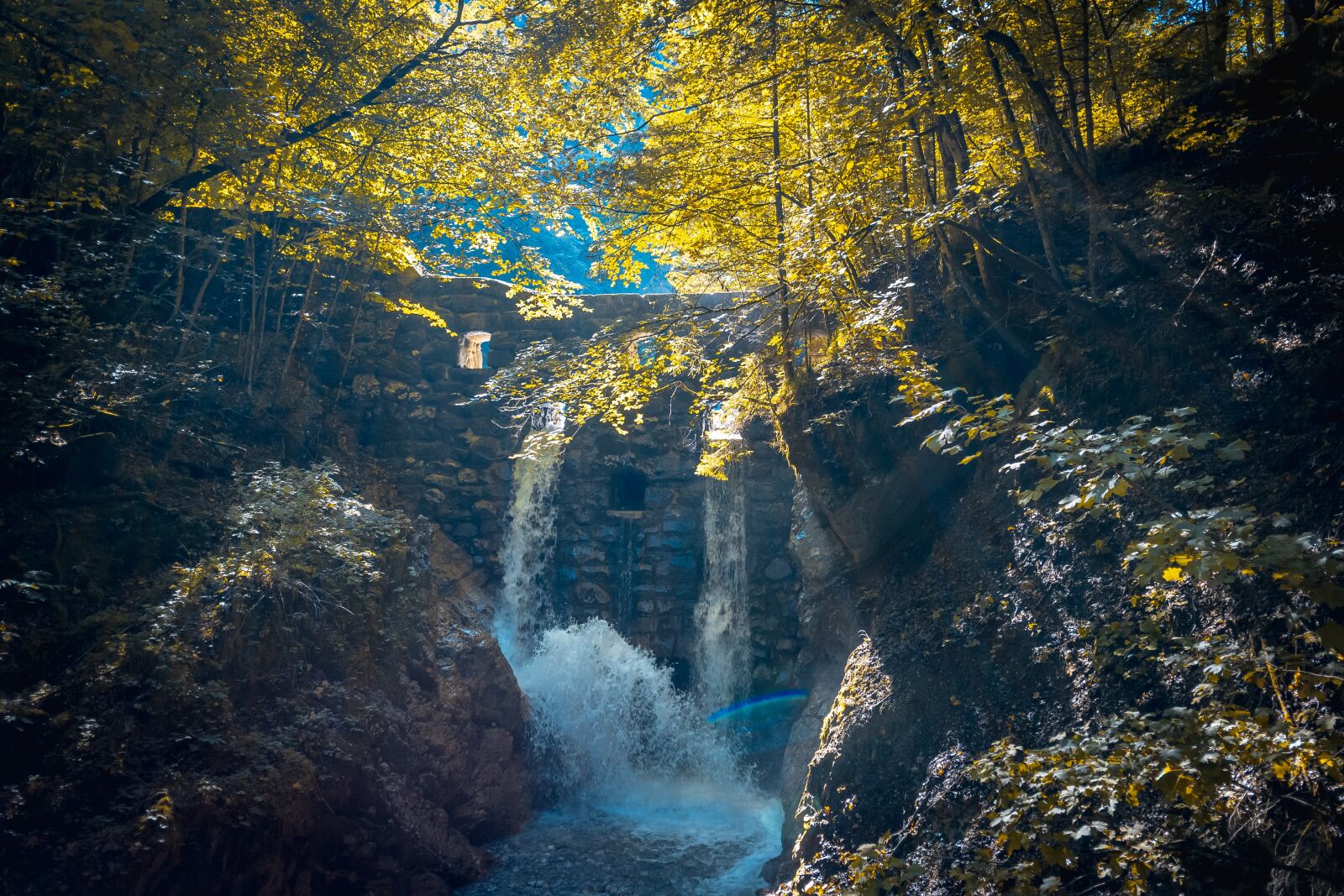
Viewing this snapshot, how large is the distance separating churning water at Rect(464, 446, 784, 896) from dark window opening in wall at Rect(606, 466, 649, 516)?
1.00 meters

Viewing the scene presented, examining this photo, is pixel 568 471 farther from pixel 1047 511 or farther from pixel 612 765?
pixel 1047 511

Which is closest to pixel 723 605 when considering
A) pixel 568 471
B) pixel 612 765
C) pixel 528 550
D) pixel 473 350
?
pixel 612 765

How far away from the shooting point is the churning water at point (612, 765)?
6723 millimetres

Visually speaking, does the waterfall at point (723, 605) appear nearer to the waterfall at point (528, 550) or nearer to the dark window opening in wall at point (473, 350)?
the waterfall at point (528, 550)

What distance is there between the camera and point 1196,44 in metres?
5.59

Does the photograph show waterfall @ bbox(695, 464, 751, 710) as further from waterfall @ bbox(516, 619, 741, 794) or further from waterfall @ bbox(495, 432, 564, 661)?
waterfall @ bbox(495, 432, 564, 661)

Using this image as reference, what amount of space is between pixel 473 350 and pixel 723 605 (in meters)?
6.61

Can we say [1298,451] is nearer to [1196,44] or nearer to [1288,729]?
[1288,729]

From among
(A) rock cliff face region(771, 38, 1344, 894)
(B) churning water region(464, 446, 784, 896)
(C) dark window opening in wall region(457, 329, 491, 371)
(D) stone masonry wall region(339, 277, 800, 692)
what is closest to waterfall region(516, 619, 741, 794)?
(B) churning water region(464, 446, 784, 896)

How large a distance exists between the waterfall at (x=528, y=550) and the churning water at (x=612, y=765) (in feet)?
0.06

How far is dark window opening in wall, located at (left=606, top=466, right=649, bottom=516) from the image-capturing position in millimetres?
12047

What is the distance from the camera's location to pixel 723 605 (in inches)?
422

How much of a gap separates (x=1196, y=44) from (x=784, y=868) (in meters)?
7.05

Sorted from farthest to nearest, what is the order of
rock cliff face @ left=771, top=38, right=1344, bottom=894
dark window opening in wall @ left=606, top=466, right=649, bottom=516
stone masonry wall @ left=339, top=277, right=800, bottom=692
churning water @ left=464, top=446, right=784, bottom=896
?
dark window opening in wall @ left=606, top=466, right=649, bottom=516, stone masonry wall @ left=339, top=277, right=800, bottom=692, churning water @ left=464, top=446, right=784, bottom=896, rock cliff face @ left=771, top=38, right=1344, bottom=894
